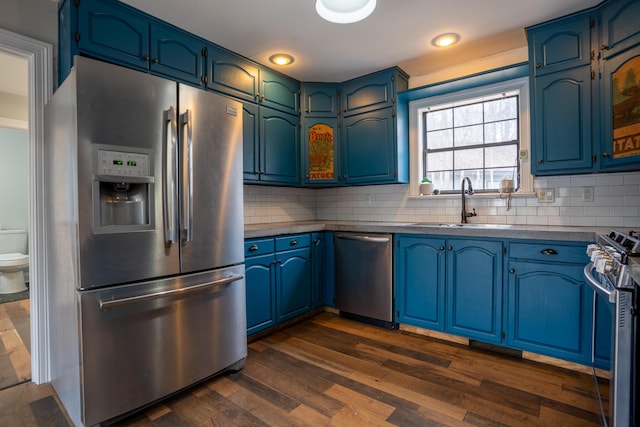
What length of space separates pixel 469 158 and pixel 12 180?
6.35 m

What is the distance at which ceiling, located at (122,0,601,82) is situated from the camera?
2148 mm

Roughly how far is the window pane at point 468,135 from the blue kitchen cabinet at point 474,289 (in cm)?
115

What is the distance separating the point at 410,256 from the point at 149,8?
2555 mm

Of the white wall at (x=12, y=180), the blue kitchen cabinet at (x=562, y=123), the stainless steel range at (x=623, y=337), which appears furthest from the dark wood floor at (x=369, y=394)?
the white wall at (x=12, y=180)

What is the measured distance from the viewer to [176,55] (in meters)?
2.39

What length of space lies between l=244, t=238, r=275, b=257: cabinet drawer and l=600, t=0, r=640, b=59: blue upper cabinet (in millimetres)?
2619

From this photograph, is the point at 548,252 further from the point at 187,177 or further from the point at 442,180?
the point at 187,177

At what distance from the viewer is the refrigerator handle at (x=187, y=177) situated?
181 centimetres

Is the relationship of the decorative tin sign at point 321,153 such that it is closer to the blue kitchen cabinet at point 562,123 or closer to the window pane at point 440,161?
the window pane at point 440,161

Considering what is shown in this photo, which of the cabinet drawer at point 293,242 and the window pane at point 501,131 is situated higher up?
the window pane at point 501,131

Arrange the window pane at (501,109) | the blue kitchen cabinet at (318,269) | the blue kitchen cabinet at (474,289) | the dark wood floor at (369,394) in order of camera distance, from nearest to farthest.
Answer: the dark wood floor at (369,394) → the blue kitchen cabinet at (474,289) → the window pane at (501,109) → the blue kitchen cabinet at (318,269)

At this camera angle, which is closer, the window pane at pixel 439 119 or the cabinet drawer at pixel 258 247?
the cabinet drawer at pixel 258 247

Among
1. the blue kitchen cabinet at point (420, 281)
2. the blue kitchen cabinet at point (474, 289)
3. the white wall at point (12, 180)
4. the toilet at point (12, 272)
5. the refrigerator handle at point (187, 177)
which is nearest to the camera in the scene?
the refrigerator handle at point (187, 177)

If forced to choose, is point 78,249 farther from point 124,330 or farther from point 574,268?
point 574,268
